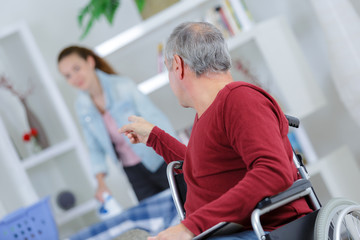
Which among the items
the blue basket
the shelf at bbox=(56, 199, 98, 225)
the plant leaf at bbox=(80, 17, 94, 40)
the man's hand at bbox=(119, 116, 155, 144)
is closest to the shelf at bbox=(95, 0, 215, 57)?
the plant leaf at bbox=(80, 17, 94, 40)

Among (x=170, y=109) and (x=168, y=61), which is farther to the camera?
(x=170, y=109)

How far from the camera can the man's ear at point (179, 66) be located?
1.27 meters

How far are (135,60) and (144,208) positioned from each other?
5.95 ft

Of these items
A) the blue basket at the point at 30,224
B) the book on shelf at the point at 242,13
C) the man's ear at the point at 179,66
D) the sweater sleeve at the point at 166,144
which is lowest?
the blue basket at the point at 30,224

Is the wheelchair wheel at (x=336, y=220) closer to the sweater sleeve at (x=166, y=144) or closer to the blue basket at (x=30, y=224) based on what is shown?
the sweater sleeve at (x=166, y=144)

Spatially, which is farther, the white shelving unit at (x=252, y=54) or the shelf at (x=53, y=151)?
the shelf at (x=53, y=151)

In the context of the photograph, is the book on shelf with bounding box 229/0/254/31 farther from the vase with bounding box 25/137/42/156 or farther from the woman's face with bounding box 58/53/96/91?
the vase with bounding box 25/137/42/156

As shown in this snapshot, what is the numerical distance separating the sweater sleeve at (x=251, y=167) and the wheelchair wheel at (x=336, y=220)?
104 mm

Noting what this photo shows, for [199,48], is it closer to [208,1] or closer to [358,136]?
[208,1]

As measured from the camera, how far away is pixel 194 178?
1275 millimetres

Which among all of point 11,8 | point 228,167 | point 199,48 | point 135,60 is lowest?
point 228,167

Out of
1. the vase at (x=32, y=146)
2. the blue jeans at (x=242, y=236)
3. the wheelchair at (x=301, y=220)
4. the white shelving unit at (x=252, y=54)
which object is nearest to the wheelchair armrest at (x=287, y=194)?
the wheelchair at (x=301, y=220)

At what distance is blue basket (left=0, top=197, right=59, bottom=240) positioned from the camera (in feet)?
7.42

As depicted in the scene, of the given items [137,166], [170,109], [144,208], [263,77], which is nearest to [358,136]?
[263,77]
